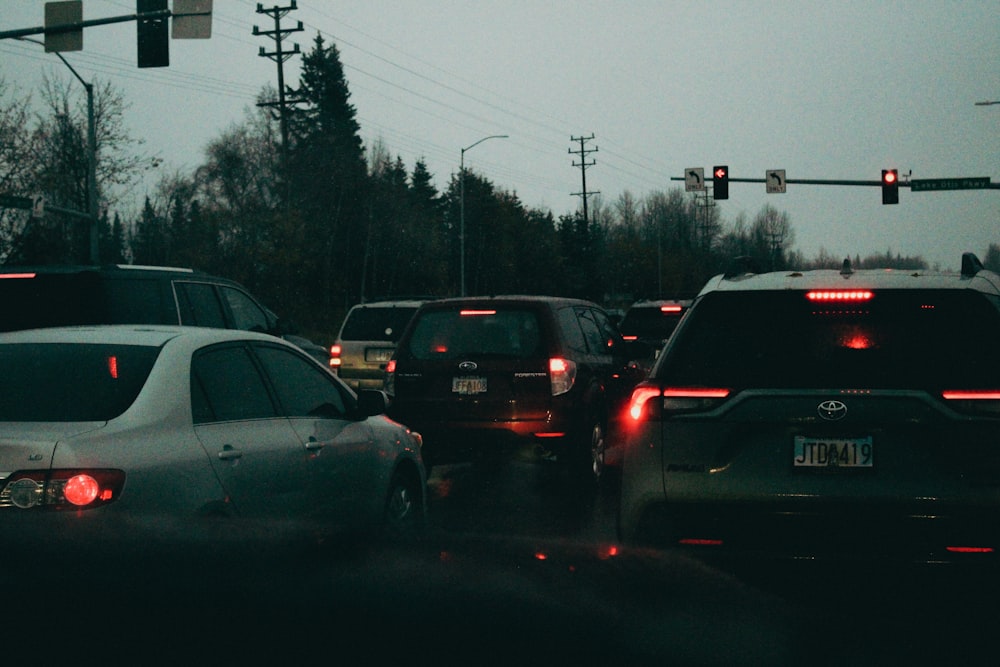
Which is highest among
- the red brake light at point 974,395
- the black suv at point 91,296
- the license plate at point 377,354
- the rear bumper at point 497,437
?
the black suv at point 91,296

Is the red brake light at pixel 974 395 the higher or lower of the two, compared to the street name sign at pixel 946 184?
lower

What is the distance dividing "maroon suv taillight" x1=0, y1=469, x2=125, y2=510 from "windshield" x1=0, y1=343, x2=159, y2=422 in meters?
0.39

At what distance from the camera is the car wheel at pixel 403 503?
685cm

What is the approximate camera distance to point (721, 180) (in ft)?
124

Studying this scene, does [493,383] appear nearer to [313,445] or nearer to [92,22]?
[313,445]

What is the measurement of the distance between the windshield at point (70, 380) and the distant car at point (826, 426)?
2209 mm

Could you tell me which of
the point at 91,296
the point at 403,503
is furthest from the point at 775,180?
the point at 403,503

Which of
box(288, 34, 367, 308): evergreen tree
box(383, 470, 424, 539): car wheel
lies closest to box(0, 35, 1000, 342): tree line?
box(288, 34, 367, 308): evergreen tree

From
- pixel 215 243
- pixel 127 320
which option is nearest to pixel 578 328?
pixel 127 320

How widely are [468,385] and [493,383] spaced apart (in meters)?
0.23

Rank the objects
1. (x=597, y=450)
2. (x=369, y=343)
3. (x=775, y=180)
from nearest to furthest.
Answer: (x=597, y=450)
(x=369, y=343)
(x=775, y=180)

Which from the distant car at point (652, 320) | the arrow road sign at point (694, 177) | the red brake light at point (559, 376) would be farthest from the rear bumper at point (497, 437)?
the arrow road sign at point (694, 177)

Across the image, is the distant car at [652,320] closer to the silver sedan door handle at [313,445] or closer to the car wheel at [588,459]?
the car wheel at [588,459]

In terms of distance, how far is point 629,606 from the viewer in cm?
298
